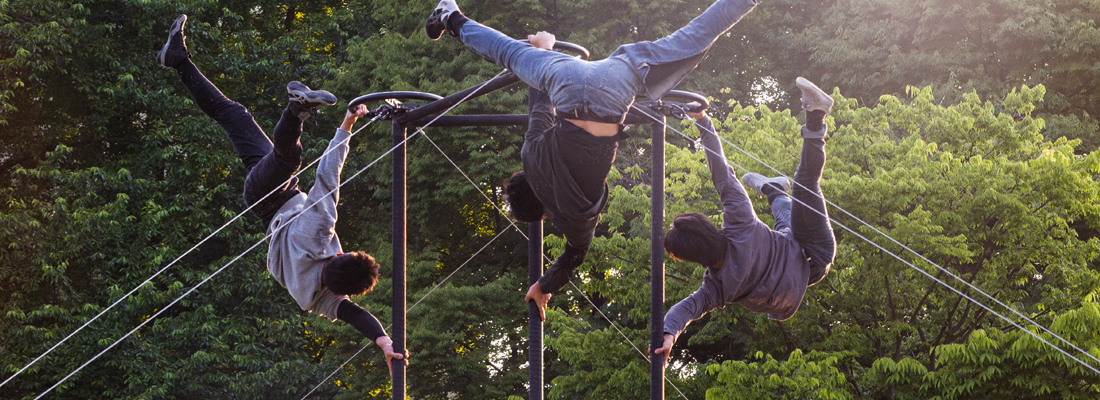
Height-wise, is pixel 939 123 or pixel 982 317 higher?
pixel 939 123

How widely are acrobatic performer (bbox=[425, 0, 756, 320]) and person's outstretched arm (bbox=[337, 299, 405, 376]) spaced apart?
3.35 feet

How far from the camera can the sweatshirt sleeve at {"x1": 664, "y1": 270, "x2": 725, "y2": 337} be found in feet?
12.8

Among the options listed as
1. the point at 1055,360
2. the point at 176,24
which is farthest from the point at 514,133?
the point at 176,24

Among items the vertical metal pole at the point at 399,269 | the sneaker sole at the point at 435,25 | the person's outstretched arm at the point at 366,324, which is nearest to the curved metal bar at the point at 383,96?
the vertical metal pole at the point at 399,269

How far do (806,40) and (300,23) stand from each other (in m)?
7.70

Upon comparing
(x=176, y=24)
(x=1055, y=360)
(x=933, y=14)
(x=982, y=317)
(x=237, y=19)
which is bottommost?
(x=982, y=317)

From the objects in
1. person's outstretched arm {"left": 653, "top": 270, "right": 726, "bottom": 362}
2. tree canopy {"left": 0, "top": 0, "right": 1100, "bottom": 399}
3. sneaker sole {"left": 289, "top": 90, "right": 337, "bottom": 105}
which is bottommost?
tree canopy {"left": 0, "top": 0, "right": 1100, "bottom": 399}

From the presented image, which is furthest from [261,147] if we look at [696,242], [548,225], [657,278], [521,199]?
[548,225]

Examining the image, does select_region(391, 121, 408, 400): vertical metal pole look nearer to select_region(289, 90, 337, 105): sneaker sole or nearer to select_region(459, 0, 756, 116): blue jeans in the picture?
select_region(289, 90, 337, 105): sneaker sole

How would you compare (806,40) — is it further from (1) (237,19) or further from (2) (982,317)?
(1) (237,19)

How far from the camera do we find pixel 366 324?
4.07 metres

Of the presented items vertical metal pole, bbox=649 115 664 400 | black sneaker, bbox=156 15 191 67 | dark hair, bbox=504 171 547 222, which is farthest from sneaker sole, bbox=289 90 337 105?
vertical metal pole, bbox=649 115 664 400

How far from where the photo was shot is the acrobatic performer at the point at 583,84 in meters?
3.21

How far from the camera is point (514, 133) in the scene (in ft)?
39.8
